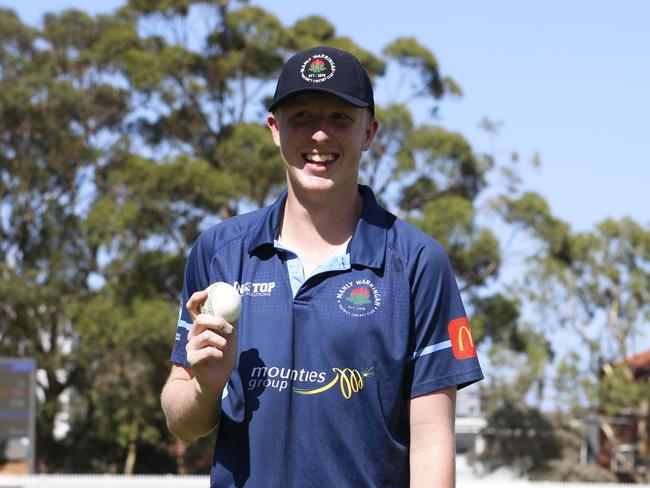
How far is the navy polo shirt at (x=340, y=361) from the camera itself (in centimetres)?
278

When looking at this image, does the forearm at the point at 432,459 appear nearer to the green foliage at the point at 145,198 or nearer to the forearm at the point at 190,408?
the forearm at the point at 190,408

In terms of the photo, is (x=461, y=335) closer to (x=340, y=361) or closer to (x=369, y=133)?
(x=340, y=361)

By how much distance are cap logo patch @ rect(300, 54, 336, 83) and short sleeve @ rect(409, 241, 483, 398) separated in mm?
508

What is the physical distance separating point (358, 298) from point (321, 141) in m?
0.42

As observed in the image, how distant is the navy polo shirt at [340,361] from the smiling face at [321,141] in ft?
0.53

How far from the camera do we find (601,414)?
41812 millimetres

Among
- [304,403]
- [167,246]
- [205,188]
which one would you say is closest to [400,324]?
[304,403]

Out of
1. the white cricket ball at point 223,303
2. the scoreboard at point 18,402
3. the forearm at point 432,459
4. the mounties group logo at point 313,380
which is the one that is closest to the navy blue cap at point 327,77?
the white cricket ball at point 223,303

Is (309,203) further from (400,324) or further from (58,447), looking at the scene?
(58,447)

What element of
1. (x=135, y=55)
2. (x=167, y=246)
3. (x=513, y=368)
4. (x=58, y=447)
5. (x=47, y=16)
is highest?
(x=47, y=16)

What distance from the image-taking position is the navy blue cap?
2908 millimetres

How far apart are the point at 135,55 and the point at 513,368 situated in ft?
60.2

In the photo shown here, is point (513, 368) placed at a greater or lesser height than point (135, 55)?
lesser

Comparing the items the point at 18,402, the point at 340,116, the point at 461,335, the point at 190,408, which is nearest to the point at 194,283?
the point at 190,408
